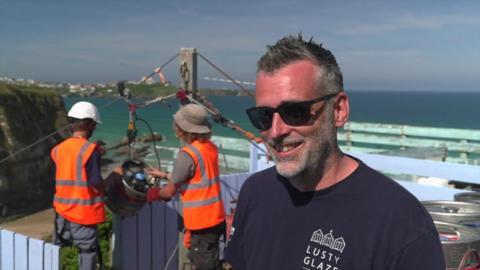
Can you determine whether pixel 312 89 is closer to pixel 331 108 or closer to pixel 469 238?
pixel 331 108

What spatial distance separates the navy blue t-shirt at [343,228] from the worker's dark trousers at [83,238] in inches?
115

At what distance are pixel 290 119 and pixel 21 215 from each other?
1816 cm

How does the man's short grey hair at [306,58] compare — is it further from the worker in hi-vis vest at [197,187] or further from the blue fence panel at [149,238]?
the blue fence panel at [149,238]

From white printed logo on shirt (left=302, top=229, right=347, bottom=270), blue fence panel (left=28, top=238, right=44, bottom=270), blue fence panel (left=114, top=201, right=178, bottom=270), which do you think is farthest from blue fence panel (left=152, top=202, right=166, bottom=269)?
white printed logo on shirt (left=302, top=229, right=347, bottom=270)

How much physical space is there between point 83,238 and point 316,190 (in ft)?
10.8

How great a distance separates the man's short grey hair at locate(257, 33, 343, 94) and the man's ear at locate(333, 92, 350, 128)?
0.09 ft

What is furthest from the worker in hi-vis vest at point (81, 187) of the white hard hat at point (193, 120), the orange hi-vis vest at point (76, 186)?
the white hard hat at point (193, 120)

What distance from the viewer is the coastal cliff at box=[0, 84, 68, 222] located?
1794 centimetres

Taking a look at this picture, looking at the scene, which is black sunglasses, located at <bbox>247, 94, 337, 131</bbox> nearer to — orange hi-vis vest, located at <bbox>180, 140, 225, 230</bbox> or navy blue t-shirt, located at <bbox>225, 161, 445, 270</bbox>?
navy blue t-shirt, located at <bbox>225, 161, 445, 270</bbox>

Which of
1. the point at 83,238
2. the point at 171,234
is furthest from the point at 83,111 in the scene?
the point at 171,234

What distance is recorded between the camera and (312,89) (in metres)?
1.82

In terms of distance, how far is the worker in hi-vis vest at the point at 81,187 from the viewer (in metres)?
4.59

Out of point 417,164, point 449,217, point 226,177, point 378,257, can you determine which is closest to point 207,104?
point 226,177

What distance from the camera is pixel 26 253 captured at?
4176 millimetres
